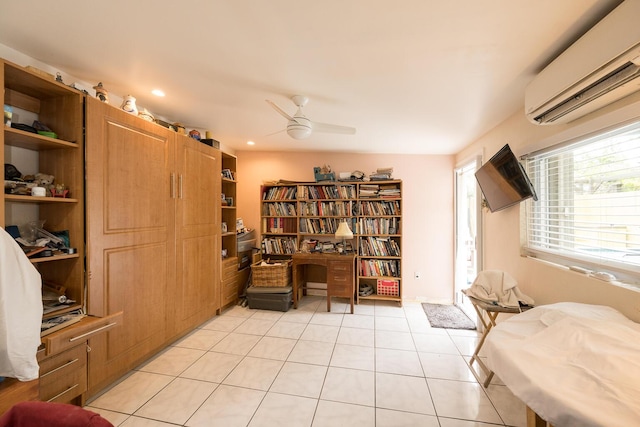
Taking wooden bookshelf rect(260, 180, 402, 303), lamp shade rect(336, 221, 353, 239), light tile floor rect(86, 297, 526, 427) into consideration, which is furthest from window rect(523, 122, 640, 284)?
lamp shade rect(336, 221, 353, 239)

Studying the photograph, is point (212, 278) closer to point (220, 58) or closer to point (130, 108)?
point (130, 108)

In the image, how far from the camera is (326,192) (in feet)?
12.3

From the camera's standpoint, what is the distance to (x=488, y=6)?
3.70 feet

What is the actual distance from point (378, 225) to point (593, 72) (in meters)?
2.68

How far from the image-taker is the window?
4.40ft

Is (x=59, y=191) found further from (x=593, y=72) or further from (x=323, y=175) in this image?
(x=593, y=72)

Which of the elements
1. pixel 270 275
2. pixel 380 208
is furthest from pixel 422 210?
pixel 270 275

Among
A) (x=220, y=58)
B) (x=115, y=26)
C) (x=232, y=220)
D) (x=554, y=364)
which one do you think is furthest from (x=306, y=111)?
(x=554, y=364)

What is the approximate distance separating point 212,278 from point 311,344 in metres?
1.42

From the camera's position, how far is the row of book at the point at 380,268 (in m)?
3.61

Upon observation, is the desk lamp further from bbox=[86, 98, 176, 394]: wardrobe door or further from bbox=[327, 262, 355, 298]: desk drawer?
bbox=[86, 98, 176, 394]: wardrobe door

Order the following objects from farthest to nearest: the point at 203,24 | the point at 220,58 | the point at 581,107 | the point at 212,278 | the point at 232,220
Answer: the point at 232,220 < the point at 212,278 < the point at 220,58 < the point at 581,107 < the point at 203,24

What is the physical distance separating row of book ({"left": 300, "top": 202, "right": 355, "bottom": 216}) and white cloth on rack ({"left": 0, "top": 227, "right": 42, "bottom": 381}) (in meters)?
2.88

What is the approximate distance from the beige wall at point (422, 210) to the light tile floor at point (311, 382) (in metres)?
1.06
